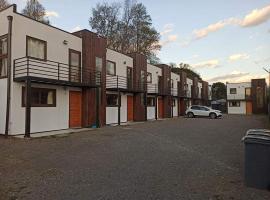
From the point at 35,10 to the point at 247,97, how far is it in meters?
39.9

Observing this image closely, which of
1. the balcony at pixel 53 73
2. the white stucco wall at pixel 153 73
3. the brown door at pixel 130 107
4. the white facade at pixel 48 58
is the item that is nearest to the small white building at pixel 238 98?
the white stucco wall at pixel 153 73

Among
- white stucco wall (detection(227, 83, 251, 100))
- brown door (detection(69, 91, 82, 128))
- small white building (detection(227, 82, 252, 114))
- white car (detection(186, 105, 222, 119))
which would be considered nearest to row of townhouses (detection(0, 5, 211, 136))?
brown door (detection(69, 91, 82, 128))

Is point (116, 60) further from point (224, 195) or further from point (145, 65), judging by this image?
point (224, 195)

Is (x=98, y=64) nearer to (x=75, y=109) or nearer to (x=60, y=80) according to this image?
(x=75, y=109)

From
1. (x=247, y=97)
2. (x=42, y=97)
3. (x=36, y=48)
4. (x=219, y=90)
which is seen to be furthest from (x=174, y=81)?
(x=219, y=90)

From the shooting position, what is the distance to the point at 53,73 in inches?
633

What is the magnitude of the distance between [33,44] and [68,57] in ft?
8.95

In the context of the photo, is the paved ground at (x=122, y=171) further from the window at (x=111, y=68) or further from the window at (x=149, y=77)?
the window at (x=149, y=77)

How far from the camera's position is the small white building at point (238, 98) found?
5291 cm

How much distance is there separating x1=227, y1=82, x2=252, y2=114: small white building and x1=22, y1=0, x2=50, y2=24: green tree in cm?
3671

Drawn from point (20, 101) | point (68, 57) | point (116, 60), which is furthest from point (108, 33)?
point (20, 101)

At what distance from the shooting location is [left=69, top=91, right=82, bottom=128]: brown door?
17.7 m

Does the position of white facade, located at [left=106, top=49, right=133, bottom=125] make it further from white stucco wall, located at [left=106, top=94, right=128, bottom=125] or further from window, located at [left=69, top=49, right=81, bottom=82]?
window, located at [left=69, top=49, right=81, bottom=82]

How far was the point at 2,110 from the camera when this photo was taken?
14258 mm
